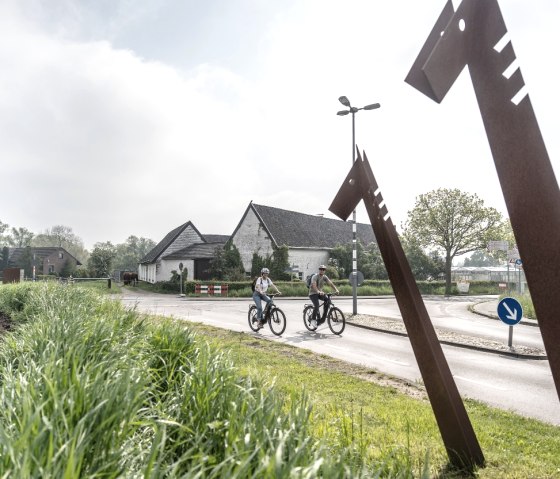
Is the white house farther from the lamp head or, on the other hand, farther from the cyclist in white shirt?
the cyclist in white shirt

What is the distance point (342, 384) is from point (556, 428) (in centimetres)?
252

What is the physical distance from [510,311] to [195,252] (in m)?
42.0

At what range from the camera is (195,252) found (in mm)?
49281

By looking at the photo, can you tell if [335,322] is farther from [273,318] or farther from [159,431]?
[159,431]

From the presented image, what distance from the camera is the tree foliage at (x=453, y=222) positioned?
140 ft

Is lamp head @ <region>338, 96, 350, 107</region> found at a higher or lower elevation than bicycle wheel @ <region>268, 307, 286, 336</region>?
higher

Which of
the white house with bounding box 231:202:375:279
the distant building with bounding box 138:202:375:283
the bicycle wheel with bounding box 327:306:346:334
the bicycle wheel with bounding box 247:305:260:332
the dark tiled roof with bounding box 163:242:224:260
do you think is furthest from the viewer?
the dark tiled roof with bounding box 163:242:224:260

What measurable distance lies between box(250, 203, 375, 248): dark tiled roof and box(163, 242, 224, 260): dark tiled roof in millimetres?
7243

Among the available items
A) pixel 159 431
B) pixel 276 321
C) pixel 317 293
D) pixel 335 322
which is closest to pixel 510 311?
pixel 335 322

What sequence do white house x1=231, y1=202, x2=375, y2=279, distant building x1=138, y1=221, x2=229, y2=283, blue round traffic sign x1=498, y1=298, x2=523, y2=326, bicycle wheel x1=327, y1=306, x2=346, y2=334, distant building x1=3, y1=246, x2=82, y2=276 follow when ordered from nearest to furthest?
blue round traffic sign x1=498, y1=298, x2=523, y2=326
bicycle wheel x1=327, y1=306, x2=346, y2=334
white house x1=231, y1=202, x2=375, y2=279
distant building x1=138, y1=221, x2=229, y2=283
distant building x1=3, y1=246, x2=82, y2=276

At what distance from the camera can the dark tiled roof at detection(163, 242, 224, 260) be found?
158ft

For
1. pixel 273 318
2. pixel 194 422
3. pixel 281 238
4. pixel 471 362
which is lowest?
pixel 471 362

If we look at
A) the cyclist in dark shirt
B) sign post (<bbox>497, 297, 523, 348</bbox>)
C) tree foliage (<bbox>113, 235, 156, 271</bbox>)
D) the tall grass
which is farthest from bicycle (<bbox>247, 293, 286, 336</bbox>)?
tree foliage (<bbox>113, 235, 156, 271</bbox>)

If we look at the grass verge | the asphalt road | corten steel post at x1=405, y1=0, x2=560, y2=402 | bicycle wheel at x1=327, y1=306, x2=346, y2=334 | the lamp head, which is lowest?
the asphalt road
